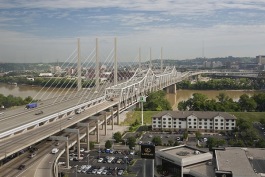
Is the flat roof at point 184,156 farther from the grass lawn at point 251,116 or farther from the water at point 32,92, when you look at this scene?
the water at point 32,92

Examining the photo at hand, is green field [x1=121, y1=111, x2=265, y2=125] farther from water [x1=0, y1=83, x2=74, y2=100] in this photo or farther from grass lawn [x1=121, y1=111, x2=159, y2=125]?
water [x1=0, y1=83, x2=74, y2=100]

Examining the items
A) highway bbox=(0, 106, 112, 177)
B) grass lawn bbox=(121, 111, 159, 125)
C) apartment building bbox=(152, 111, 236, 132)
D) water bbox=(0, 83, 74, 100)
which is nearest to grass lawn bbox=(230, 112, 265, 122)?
apartment building bbox=(152, 111, 236, 132)

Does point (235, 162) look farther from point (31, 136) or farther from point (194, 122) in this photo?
point (194, 122)

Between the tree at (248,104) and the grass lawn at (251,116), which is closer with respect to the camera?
the grass lawn at (251,116)

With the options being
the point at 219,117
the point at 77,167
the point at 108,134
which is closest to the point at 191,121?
the point at 219,117

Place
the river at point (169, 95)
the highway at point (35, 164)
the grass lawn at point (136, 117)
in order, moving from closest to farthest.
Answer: the highway at point (35, 164) < the grass lawn at point (136, 117) < the river at point (169, 95)

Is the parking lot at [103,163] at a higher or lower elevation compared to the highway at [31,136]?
lower

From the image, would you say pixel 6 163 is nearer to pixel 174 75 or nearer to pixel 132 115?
pixel 132 115

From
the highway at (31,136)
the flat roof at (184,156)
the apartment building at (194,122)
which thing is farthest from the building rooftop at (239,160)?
the apartment building at (194,122)
